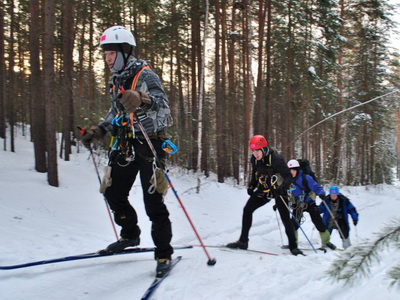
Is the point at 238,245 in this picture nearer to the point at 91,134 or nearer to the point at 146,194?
the point at 146,194

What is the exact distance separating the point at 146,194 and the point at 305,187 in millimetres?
5246

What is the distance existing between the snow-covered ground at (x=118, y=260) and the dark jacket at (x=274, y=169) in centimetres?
133

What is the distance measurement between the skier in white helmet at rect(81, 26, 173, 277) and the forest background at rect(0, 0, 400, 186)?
219 inches

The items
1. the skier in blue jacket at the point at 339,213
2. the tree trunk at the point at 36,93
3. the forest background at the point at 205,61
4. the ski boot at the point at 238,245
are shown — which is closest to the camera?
the ski boot at the point at 238,245

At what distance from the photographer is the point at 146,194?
3.52 metres

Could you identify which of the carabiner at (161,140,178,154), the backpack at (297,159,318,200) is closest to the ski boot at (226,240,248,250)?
the backpack at (297,159,318,200)

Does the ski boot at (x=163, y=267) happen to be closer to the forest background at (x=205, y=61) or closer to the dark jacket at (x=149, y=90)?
the dark jacket at (x=149, y=90)

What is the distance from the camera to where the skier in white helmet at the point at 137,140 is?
3.55 metres

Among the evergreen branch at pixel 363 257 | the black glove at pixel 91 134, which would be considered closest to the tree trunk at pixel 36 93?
the black glove at pixel 91 134

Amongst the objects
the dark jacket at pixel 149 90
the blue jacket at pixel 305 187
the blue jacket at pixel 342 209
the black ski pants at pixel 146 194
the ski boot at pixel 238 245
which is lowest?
the ski boot at pixel 238 245

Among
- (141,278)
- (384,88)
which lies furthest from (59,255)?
(384,88)

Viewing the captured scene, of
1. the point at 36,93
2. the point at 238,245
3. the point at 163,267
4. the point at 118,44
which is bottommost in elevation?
the point at 238,245

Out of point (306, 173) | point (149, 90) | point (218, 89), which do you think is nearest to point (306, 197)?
point (306, 173)

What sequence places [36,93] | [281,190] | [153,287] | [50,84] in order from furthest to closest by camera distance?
[36,93], [50,84], [281,190], [153,287]
